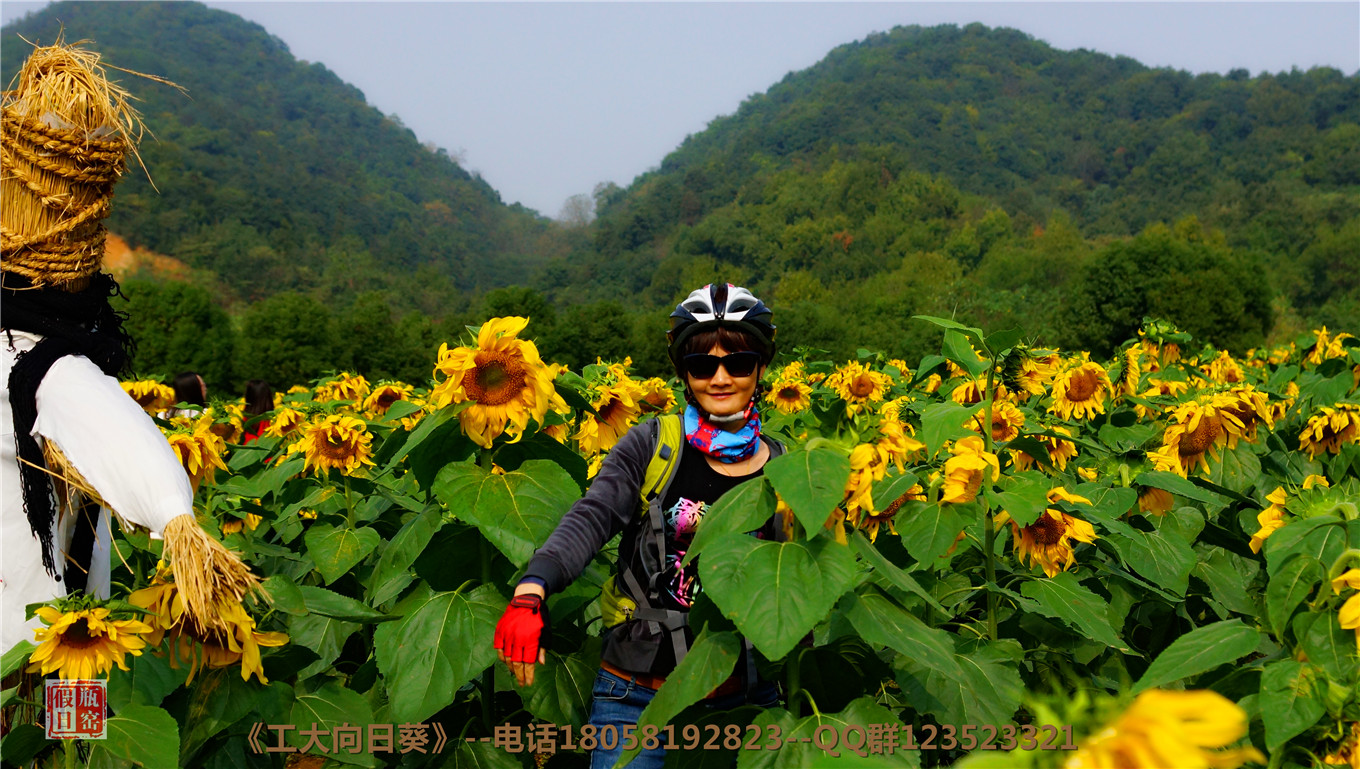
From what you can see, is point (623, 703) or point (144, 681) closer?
point (144, 681)

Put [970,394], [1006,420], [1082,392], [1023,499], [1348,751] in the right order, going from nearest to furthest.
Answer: [1348,751] → [1023,499] → [1006,420] → [970,394] → [1082,392]

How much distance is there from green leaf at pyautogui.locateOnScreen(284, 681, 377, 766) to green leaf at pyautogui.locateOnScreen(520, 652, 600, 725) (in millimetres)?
360

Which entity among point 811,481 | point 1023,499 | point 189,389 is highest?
point 811,481

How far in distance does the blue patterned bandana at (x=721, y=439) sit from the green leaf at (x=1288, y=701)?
3.44ft

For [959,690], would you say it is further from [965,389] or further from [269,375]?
[269,375]

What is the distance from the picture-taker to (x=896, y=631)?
1664 mm

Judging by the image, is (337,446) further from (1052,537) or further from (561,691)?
(1052,537)

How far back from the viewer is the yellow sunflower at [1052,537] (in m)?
2.55

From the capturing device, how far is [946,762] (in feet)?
7.57

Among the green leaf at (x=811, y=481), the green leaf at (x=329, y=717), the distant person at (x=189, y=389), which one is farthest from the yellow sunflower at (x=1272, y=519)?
the distant person at (x=189, y=389)


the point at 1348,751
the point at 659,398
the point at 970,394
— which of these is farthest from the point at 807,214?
the point at 1348,751

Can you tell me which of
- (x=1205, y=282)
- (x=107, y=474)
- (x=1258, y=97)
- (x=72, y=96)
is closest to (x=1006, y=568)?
(x=107, y=474)

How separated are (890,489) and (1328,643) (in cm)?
90

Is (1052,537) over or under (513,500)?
under
